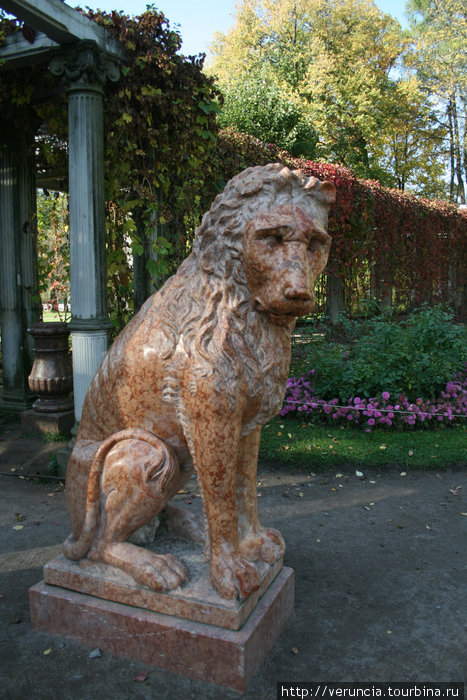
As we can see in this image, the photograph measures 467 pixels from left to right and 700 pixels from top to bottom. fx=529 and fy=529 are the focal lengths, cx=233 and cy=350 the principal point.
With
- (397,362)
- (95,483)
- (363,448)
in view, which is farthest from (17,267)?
(95,483)

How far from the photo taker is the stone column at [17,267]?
19.0 ft

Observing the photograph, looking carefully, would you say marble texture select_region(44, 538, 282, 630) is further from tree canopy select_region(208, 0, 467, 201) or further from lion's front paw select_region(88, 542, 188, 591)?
tree canopy select_region(208, 0, 467, 201)

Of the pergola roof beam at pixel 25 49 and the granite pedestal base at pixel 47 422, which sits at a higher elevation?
the pergola roof beam at pixel 25 49

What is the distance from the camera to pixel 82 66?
12.8 ft

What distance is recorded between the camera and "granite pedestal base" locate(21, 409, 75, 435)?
5129 mm

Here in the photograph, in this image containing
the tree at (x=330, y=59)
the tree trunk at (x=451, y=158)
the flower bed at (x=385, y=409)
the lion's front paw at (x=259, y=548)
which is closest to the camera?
the lion's front paw at (x=259, y=548)

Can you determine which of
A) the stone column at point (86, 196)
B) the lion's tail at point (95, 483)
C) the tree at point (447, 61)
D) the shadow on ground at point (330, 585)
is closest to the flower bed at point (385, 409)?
the shadow on ground at point (330, 585)

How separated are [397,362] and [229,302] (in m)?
4.15

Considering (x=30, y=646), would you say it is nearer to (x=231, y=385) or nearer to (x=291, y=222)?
(x=231, y=385)

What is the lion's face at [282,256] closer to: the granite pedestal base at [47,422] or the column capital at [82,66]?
the column capital at [82,66]

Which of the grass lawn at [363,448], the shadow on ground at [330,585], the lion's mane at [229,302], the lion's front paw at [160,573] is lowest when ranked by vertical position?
A: the shadow on ground at [330,585]

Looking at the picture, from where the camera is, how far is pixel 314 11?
24453 millimetres

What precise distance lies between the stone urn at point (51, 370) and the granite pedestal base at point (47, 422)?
0.21 feet

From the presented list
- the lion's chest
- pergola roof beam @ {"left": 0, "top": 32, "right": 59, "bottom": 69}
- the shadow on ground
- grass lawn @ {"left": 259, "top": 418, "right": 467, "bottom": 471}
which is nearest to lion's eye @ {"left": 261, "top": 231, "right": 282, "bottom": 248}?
the lion's chest
